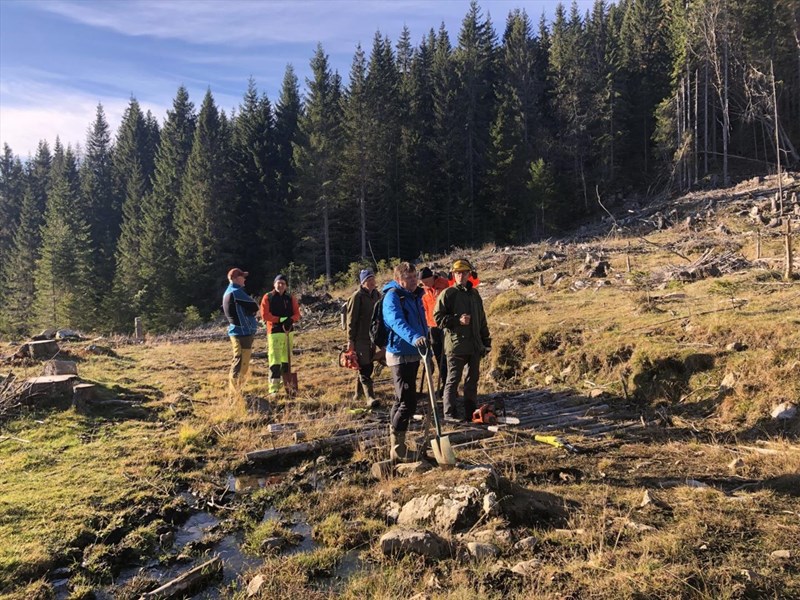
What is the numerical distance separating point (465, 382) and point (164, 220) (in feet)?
151

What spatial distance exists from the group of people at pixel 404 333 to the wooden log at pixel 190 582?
2405 mm

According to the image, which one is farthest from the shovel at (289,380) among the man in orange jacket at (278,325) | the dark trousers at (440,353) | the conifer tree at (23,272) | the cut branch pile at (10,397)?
the conifer tree at (23,272)

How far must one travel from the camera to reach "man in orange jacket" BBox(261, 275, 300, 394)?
9.45 metres

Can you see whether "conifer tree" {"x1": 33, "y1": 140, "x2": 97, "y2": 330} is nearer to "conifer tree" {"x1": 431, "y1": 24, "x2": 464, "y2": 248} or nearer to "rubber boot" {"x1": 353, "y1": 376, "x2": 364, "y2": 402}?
"conifer tree" {"x1": 431, "y1": 24, "x2": 464, "y2": 248}

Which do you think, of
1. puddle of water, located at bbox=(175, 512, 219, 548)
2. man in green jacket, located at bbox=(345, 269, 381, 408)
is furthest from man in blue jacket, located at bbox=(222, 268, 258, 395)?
puddle of water, located at bbox=(175, 512, 219, 548)

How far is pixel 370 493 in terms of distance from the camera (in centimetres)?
566

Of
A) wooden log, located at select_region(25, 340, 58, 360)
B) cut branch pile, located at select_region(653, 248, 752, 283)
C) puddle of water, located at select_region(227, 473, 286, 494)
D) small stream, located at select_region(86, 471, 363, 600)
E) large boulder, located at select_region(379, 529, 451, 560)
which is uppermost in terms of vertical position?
cut branch pile, located at select_region(653, 248, 752, 283)

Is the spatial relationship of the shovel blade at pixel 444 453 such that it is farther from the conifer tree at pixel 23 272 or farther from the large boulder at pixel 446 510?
the conifer tree at pixel 23 272

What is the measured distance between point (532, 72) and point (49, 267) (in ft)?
147

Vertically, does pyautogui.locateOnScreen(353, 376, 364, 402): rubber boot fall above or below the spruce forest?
below

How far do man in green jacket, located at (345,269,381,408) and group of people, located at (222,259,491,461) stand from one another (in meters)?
0.02

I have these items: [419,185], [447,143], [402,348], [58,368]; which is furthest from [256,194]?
[402,348]

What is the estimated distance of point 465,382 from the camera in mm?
7797

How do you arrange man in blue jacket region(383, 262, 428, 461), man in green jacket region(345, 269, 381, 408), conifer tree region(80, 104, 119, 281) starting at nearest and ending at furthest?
man in blue jacket region(383, 262, 428, 461) → man in green jacket region(345, 269, 381, 408) → conifer tree region(80, 104, 119, 281)
